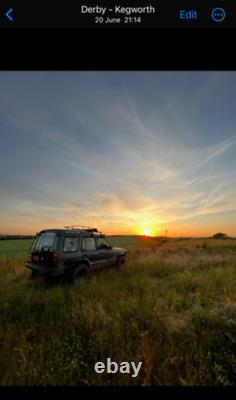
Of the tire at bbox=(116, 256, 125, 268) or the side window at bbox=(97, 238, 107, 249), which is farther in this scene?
the tire at bbox=(116, 256, 125, 268)

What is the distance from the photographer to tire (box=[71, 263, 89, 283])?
18.4 feet

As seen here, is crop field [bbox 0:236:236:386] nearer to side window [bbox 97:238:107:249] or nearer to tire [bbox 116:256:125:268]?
side window [bbox 97:238:107:249]

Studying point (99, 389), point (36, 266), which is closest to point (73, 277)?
point (36, 266)

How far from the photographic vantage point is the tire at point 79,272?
18.4 ft

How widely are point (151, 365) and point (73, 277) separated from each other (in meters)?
3.97

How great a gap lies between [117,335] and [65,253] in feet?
10.7

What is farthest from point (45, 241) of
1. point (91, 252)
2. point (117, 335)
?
point (117, 335)

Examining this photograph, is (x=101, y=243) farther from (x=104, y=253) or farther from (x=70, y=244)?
(x=70, y=244)

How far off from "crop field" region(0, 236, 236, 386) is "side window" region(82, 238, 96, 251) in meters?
1.65

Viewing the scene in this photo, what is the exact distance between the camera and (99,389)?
1530mm

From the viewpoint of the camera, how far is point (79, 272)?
5961 millimetres
